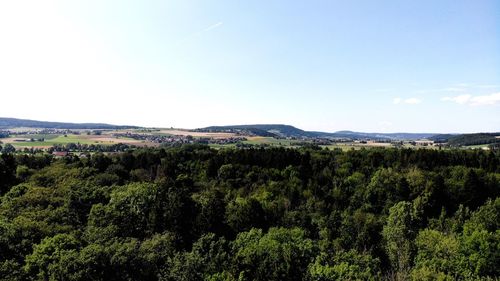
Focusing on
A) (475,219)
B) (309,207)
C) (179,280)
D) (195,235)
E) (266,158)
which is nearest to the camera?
(179,280)

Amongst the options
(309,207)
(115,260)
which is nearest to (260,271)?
(115,260)

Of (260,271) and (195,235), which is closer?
(260,271)

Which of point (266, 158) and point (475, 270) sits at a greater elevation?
point (266, 158)

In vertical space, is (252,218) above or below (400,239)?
above

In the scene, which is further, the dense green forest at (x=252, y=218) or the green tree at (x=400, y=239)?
the green tree at (x=400, y=239)

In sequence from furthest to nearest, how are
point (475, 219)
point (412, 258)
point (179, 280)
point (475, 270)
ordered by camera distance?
1. point (475, 219)
2. point (412, 258)
3. point (475, 270)
4. point (179, 280)

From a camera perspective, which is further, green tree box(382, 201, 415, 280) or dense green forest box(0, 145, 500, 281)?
green tree box(382, 201, 415, 280)

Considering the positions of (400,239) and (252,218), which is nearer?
(400,239)

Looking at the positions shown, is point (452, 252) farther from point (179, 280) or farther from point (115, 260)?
point (115, 260)
